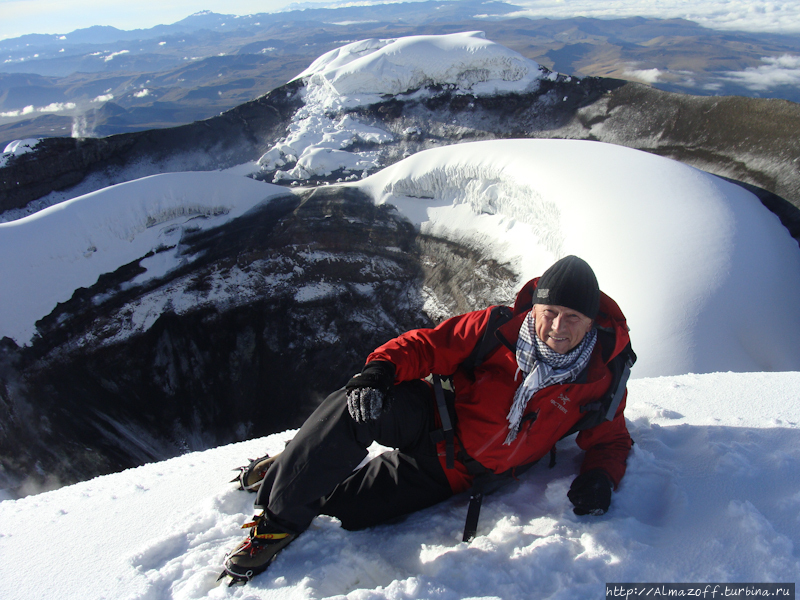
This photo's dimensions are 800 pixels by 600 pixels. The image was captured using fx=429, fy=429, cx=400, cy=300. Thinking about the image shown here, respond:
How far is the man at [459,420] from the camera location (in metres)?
1.95

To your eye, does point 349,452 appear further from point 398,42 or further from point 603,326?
point 398,42

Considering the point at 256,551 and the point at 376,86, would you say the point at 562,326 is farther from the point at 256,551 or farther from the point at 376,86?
the point at 376,86

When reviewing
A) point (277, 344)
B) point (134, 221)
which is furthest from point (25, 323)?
point (277, 344)

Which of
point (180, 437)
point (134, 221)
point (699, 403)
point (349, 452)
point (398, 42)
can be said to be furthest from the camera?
point (398, 42)

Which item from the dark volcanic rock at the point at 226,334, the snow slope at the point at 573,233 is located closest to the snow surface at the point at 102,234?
the snow slope at the point at 573,233

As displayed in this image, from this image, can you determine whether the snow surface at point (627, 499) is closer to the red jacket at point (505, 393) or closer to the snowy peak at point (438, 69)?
the red jacket at point (505, 393)

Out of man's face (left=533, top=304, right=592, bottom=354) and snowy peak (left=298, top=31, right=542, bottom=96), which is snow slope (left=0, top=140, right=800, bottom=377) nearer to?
man's face (left=533, top=304, right=592, bottom=354)

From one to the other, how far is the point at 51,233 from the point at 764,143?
12.9 m

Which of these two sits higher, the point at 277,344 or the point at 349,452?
the point at 349,452

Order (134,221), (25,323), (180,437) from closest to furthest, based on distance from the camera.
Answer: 1. (25,323)
2. (180,437)
3. (134,221)

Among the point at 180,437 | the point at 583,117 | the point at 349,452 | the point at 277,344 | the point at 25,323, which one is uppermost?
the point at 583,117

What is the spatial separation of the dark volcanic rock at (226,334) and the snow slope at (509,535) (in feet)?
16.8

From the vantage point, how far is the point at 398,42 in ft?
50.1

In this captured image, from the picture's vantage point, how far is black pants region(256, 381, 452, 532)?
1.96 meters
